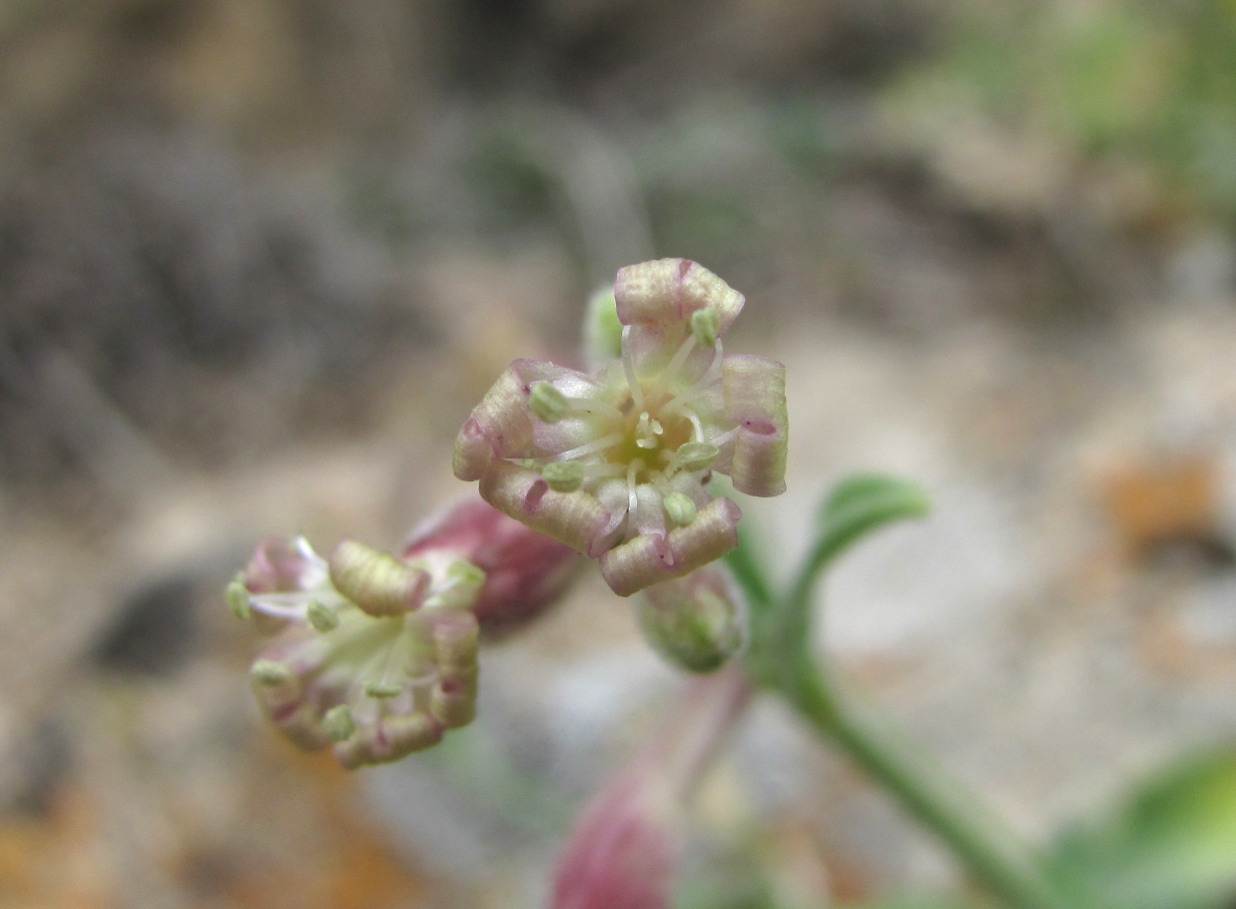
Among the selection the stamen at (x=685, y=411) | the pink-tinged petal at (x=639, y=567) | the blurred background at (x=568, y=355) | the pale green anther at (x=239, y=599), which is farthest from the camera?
the blurred background at (x=568, y=355)

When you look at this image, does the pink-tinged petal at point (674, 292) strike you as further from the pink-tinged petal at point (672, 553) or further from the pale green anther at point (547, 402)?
the pink-tinged petal at point (672, 553)

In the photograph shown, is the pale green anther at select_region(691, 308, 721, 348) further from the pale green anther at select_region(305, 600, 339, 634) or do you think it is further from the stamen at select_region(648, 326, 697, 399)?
the pale green anther at select_region(305, 600, 339, 634)

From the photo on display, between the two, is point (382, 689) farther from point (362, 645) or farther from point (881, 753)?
point (881, 753)

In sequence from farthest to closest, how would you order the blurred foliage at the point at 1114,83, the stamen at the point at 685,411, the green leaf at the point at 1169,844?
the blurred foliage at the point at 1114,83
the green leaf at the point at 1169,844
the stamen at the point at 685,411

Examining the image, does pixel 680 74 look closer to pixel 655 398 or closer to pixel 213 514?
pixel 213 514

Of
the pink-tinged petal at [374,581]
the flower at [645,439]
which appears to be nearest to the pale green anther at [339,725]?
the pink-tinged petal at [374,581]

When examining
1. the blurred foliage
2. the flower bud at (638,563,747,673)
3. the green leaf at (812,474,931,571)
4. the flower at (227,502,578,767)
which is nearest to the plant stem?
the green leaf at (812,474,931,571)
